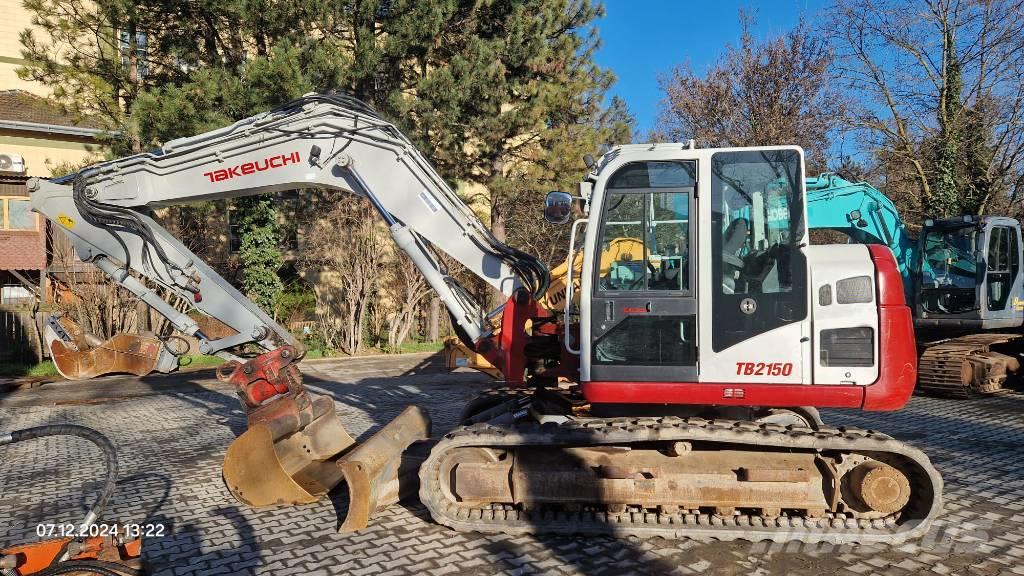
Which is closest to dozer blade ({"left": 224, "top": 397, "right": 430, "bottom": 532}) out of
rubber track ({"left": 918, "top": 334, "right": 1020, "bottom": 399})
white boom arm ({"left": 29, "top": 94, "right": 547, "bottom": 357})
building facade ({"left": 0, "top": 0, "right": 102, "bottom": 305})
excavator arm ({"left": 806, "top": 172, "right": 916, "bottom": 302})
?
white boom arm ({"left": 29, "top": 94, "right": 547, "bottom": 357})

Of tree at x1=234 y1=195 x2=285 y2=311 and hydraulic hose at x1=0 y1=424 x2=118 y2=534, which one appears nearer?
hydraulic hose at x1=0 y1=424 x2=118 y2=534

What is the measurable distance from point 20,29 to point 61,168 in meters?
7.48

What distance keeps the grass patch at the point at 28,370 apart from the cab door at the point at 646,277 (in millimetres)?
15122

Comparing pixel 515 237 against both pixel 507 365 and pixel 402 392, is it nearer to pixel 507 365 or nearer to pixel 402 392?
pixel 402 392

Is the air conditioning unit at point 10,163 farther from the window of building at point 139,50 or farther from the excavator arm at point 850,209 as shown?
the excavator arm at point 850,209

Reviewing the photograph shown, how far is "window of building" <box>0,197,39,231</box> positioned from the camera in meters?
18.6

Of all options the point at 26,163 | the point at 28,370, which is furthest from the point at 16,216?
the point at 28,370

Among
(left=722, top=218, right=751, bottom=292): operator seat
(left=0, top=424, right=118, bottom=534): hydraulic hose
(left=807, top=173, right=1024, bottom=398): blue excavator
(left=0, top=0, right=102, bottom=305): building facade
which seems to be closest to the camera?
(left=0, top=424, right=118, bottom=534): hydraulic hose

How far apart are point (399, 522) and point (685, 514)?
2209 mm

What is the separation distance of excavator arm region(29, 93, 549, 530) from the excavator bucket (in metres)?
0.27

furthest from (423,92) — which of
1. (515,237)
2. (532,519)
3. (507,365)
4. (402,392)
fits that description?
(532,519)

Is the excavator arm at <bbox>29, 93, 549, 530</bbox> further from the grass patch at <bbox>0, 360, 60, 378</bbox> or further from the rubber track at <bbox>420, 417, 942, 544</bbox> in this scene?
the grass patch at <bbox>0, 360, 60, 378</bbox>

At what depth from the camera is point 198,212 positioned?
16562 millimetres

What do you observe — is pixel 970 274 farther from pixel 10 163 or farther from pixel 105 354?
pixel 10 163
